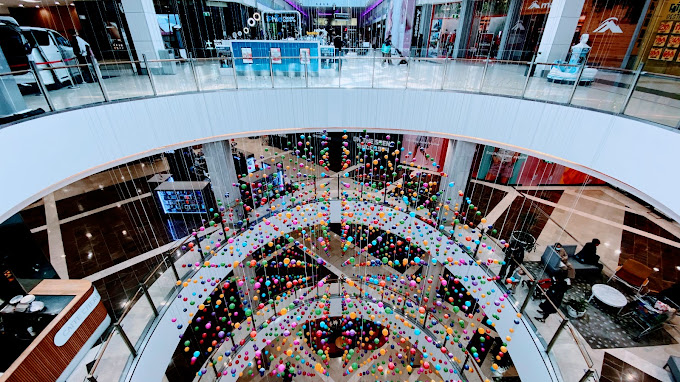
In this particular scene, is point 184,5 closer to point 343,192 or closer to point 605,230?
point 343,192

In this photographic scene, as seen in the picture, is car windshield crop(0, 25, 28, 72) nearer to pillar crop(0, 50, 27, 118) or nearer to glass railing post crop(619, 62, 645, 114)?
pillar crop(0, 50, 27, 118)

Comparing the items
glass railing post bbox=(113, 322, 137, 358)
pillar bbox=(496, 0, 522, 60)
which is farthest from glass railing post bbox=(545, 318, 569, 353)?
pillar bbox=(496, 0, 522, 60)

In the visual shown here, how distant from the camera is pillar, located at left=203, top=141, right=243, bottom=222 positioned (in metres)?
7.08

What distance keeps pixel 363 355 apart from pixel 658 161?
8.12m

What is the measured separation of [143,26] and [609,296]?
1188 centimetres

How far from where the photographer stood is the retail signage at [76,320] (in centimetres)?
464

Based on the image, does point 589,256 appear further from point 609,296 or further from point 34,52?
point 34,52

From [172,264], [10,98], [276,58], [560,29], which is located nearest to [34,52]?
[10,98]

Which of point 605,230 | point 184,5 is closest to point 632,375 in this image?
point 605,230

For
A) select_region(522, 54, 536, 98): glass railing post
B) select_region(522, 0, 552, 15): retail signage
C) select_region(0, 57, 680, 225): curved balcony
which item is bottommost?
select_region(0, 57, 680, 225): curved balcony

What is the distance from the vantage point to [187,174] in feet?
37.0

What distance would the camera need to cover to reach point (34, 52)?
631cm

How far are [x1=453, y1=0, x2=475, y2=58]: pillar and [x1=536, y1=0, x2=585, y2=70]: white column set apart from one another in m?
3.44

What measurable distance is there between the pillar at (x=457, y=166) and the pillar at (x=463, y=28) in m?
4.95
